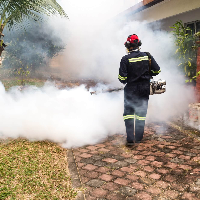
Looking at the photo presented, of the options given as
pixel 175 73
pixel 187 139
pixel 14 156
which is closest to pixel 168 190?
pixel 187 139

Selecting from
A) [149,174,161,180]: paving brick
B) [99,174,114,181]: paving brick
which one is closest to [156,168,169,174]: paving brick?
[149,174,161,180]: paving brick

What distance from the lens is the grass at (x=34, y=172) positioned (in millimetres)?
2859

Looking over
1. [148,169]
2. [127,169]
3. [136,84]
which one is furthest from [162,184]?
[136,84]

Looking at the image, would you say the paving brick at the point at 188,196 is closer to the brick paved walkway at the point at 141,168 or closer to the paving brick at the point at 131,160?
the brick paved walkway at the point at 141,168

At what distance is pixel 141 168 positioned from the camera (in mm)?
3598

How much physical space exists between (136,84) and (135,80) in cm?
9

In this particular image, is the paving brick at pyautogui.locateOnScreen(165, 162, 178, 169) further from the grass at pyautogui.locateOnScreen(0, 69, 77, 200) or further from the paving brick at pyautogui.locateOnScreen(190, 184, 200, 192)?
the grass at pyautogui.locateOnScreen(0, 69, 77, 200)

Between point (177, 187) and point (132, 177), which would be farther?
point (132, 177)

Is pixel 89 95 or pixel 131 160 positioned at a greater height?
pixel 89 95

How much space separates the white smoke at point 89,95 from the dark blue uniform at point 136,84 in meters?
0.79

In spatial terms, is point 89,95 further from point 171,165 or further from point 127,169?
point 171,165

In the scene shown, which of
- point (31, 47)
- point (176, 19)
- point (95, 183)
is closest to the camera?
point (95, 183)

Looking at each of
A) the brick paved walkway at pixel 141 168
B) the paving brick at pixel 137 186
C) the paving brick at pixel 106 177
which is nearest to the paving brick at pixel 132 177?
the brick paved walkway at pixel 141 168

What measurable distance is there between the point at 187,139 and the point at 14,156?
3240 mm
